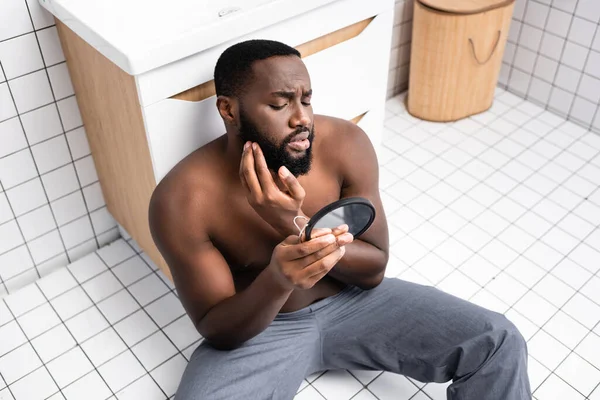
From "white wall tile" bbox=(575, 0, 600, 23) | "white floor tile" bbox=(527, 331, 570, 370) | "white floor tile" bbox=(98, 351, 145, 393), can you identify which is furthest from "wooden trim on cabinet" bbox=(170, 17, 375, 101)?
"white wall tile" bbox=(575, 0, 600, 23)

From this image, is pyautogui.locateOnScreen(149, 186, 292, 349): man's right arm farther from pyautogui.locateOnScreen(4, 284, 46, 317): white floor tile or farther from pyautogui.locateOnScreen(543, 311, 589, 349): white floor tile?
pyautogui.locateOnScreen(543, 311, 589, 349): white floor tile

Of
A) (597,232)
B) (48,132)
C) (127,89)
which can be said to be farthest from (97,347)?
(597,232)

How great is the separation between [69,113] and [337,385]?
103 cm

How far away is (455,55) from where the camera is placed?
2320 mm

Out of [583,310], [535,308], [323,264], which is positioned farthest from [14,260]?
[583,310]

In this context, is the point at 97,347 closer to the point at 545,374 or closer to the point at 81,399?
the point at 81,399

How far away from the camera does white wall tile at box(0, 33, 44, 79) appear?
1.48 meters

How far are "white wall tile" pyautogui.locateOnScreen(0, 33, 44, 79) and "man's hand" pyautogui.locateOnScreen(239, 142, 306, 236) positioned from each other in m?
0.75

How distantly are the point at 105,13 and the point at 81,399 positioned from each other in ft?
3.13

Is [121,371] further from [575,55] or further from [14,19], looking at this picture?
[575,55]

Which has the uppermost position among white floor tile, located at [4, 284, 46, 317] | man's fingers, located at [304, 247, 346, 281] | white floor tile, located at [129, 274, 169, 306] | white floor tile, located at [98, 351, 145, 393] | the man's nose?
the man's nose

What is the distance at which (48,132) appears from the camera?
1.66 meters

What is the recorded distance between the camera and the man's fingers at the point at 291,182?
3.38 ft

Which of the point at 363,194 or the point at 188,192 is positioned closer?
the point at 188,192
